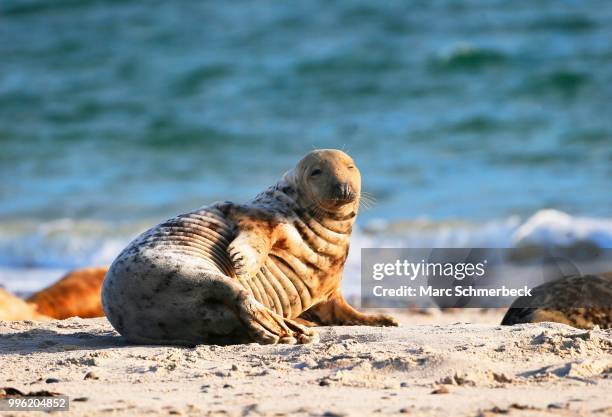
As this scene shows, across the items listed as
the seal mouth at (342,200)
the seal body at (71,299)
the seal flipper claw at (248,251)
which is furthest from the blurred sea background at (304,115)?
the seal flipper claw at (248,251)

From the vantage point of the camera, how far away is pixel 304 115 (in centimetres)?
1627

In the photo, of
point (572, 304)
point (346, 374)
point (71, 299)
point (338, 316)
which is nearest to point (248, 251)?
point (338, 316)

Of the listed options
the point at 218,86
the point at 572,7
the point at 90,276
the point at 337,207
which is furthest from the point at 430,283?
the point at 572,7

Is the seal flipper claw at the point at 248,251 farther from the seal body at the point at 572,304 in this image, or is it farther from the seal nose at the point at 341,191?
the seal body at the point at 572,304

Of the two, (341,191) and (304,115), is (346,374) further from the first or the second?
(304,115)

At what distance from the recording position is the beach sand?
4230 mm

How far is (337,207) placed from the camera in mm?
6320

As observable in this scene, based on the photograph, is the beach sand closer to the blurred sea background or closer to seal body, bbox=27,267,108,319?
seal body, bbox=27,267,108,319

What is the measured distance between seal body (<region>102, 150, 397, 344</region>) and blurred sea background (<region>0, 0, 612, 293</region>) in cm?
338

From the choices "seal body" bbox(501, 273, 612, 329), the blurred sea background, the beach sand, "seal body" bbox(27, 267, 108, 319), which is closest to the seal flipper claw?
the beach sand

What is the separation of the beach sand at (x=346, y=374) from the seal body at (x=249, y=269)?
165 millimetres

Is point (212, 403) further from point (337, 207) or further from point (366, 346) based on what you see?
point (337, 207)

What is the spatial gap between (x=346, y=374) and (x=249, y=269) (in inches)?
44.7

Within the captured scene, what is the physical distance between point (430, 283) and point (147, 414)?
18.1ft
